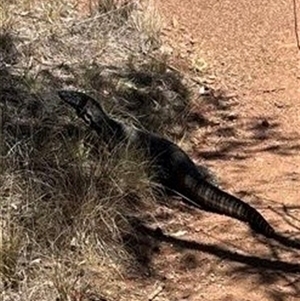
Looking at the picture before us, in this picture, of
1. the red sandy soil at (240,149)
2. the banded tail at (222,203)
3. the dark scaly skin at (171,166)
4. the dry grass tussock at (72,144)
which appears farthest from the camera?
A: the dark scaly skin at (171,166)

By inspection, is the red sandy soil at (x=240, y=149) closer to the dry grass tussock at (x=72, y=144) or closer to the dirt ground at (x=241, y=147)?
the dirt ground at (x=241, y=147)

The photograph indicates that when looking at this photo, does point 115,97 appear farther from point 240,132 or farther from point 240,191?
point 240,191

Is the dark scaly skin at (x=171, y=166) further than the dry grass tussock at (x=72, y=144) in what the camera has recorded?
Yes

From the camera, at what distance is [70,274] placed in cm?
452

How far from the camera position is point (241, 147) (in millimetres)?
6621

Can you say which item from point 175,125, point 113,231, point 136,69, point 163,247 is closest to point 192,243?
point 163,247

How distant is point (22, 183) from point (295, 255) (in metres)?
1.58

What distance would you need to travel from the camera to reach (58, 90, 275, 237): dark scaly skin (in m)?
5.53

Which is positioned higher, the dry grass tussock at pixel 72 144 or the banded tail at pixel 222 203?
the dry grass tussock at pixel 72 144

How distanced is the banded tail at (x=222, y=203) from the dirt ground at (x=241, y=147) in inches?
2.1

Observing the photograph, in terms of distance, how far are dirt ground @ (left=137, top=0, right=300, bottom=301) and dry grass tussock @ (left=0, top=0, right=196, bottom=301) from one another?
278 millimetres

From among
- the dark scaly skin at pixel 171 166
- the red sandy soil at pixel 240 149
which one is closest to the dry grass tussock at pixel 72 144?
the dark scaly skin at pixel 171 166

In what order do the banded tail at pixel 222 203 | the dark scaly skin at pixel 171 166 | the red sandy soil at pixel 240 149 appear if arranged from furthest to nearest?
the dark scaly skin at pixel 171 166, the banded tail at pixel 222 203, the red sandy soil at pixel 240 149

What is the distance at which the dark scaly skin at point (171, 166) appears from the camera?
18.1 ft
